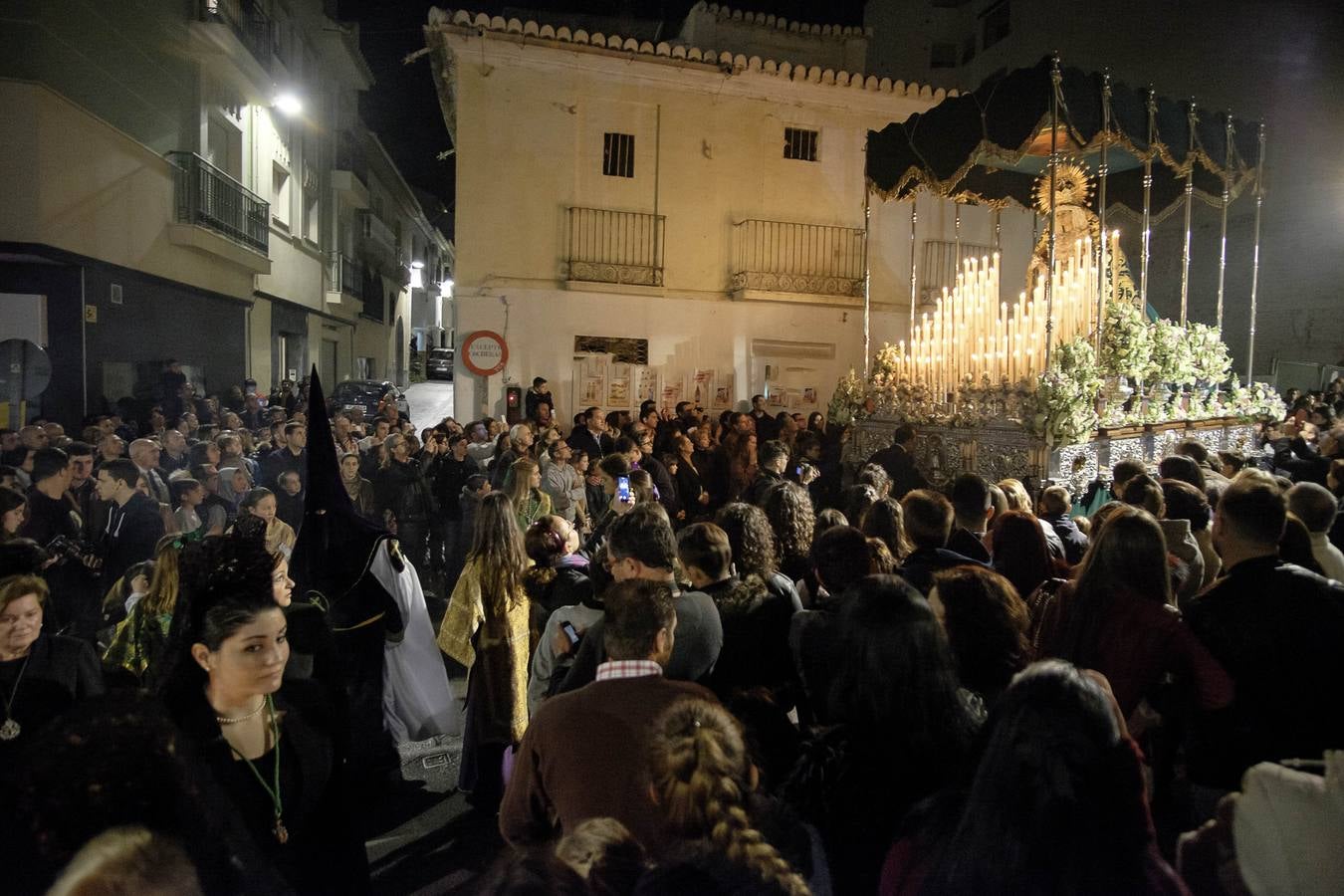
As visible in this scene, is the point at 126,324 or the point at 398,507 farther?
the point at 126,324

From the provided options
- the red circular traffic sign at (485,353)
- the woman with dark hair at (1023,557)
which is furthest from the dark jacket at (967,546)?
the red circular traffic sign at (485,353)

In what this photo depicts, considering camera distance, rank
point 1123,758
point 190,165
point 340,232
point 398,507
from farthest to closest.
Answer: point 340,232
point 190,165
point 398,507
point 1123,758

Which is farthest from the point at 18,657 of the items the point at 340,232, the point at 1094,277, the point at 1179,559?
the point at 340,232

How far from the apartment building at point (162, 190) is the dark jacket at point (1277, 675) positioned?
12870mm

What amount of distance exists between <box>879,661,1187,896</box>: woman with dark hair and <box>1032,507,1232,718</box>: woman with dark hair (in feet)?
4.27

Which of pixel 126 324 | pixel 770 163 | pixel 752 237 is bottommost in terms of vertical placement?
pixel 126 324

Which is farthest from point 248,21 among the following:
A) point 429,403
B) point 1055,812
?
point 1055,812

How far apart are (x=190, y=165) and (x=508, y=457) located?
9700 millimetres

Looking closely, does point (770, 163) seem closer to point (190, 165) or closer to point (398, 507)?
point (190, 165)

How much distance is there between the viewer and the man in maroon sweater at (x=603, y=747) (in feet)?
6.82

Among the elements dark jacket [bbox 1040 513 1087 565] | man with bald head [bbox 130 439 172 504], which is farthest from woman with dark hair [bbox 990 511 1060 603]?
man with bald head [bbox 130 439 172 504]

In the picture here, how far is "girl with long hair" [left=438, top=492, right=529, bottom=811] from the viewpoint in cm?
432

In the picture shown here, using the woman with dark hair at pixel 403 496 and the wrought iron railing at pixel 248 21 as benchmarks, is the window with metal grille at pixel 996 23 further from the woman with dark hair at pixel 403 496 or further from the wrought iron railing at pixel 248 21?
the woman with dark hair at pixel 403 496

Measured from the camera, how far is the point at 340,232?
83.6 ft
